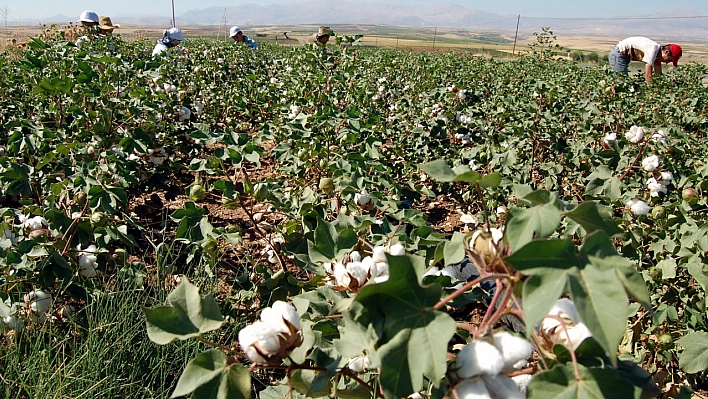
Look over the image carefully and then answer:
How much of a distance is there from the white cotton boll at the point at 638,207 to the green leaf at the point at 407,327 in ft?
6.18

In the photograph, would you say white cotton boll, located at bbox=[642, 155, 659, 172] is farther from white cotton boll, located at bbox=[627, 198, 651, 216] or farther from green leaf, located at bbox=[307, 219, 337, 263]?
green leaf, located at bbox=[307, 219, 337, 263]

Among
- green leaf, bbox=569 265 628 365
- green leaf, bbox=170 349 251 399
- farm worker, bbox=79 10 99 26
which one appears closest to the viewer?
green leaf, bbox=569 265 628 365

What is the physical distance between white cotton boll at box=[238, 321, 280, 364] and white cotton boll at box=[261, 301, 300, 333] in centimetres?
2

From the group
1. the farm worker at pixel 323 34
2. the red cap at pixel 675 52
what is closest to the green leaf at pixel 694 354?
the farm worker at pixel 323 34

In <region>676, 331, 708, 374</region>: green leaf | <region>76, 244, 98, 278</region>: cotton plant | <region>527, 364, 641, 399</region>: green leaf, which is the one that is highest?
<region>527, 364, 641, 399</region>: green leaf

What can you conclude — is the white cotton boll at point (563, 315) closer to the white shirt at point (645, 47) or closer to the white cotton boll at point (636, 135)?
the white cotton boll at point (636, 135)

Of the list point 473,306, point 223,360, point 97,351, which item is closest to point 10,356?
point 97,351

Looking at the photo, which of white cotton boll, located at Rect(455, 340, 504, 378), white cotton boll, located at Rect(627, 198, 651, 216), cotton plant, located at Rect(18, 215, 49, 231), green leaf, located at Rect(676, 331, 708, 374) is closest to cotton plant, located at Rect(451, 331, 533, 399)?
white cotton boll, located at Rect(455, 340, 504, 378)

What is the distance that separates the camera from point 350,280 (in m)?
1.02

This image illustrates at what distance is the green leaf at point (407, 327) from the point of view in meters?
0.63

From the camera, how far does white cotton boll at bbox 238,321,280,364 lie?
0.76 metres

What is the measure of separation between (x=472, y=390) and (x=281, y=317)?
30 cm

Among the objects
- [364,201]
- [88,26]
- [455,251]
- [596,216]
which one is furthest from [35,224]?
[88,26]

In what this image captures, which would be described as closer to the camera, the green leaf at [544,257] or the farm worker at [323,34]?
the green leaf at [544,257]
